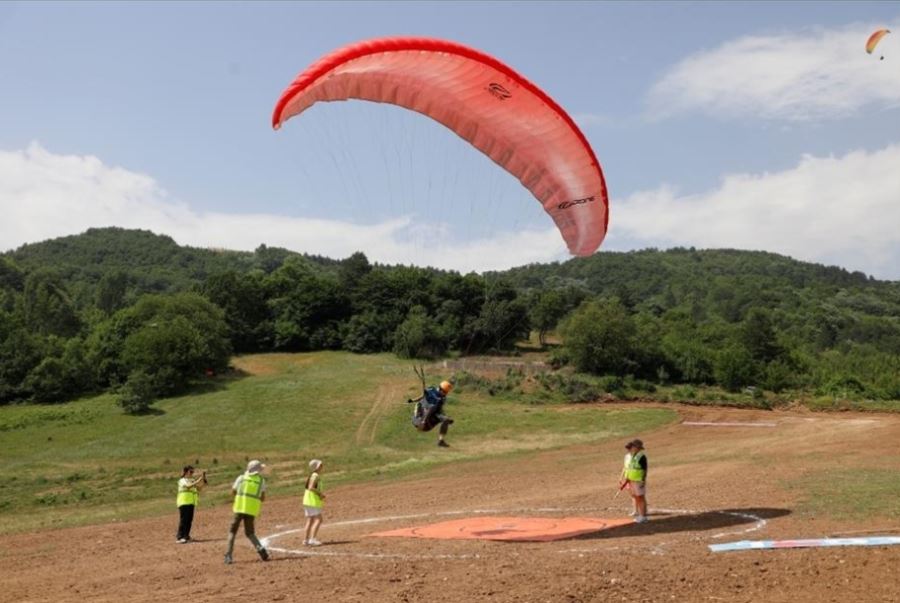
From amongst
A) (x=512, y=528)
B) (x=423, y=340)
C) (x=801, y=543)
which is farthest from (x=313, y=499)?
(x=423, y=340)

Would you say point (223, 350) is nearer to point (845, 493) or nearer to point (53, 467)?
point (53, 467)

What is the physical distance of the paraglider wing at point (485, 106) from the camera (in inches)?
553

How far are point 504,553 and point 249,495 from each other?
443cm

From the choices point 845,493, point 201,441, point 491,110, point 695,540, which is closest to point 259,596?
point 695,540

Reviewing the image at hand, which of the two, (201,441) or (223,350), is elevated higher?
(223,350)

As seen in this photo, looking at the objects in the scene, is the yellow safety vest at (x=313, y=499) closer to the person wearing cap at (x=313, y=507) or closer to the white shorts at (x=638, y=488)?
the person wearing cap at (x=313, y=507)

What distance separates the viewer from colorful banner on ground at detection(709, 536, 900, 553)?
11555 mm

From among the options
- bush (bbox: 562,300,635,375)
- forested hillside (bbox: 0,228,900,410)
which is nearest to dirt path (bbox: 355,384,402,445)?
forested hillside (bbox: 0,228,900,410)

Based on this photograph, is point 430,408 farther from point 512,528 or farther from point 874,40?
point 874,40

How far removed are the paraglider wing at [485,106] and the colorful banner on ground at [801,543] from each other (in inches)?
243

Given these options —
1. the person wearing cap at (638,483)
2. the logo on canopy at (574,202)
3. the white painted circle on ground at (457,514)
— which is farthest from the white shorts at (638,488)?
the logo on canopy at (574,202)

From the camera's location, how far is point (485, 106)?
49.9 ft

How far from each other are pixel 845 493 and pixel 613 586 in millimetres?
9844

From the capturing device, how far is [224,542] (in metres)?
16.9
